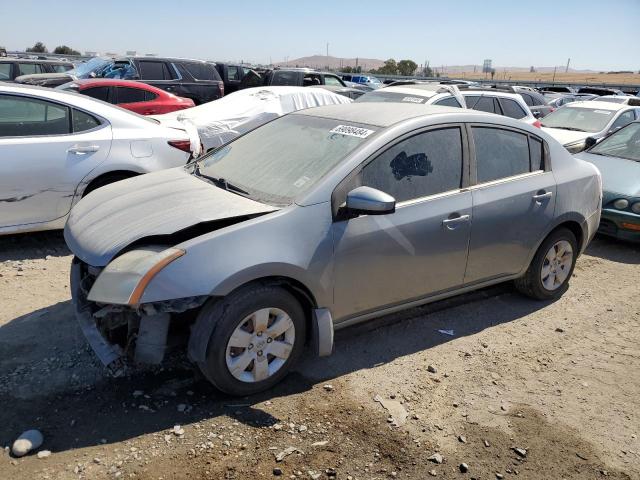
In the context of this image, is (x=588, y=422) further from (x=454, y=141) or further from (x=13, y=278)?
(x=13, y=278)

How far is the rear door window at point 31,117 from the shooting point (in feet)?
16.9

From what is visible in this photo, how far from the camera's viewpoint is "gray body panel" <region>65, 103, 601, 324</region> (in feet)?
10.1

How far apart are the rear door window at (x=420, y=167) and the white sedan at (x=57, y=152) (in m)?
3.04

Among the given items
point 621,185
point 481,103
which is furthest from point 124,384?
point 481,103

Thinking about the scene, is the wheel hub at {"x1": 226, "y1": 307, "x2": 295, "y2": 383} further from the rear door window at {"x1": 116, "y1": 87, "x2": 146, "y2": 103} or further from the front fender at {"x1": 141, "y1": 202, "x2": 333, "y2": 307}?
the rear door window at {"x1": 116, "y1": 87, "x2": 146, "y2": 103}

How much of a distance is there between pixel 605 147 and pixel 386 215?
5650 millimetres

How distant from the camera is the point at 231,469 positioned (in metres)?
2.74

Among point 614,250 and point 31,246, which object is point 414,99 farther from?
point 31,246

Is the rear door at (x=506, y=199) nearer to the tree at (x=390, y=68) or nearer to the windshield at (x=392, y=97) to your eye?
the windshield at (x=392, y=97)

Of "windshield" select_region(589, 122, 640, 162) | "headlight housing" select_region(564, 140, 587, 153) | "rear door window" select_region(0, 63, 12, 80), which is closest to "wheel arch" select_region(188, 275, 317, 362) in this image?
"windshield" select_region(589, 122, 640, 162)

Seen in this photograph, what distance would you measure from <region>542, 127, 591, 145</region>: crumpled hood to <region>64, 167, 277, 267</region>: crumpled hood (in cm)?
769

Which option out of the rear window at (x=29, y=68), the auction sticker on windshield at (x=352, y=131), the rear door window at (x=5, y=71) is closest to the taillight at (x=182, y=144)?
the auction sticker on windshield at (x=352, y=131)

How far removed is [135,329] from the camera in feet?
10.3

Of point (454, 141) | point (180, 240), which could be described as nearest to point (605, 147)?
point (454, 141)
